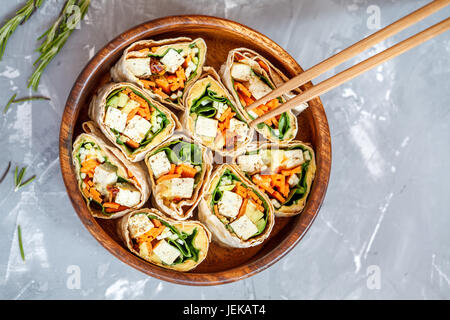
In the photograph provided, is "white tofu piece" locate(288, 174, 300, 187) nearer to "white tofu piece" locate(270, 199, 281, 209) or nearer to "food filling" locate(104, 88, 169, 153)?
"white tofu piece" locate(270, 199, 281, 209)

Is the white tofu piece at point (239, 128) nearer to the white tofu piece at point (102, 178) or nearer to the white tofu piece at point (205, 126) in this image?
the white tofu piece at point (205, 126)

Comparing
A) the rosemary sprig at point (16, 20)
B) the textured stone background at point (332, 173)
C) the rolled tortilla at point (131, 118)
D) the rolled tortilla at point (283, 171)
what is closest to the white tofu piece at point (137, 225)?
the rolled tortilla at point (131, 118)

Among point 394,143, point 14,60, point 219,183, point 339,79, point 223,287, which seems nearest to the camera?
point 339,79

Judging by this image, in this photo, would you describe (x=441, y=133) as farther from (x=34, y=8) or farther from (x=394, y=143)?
(x=34, y=8)
